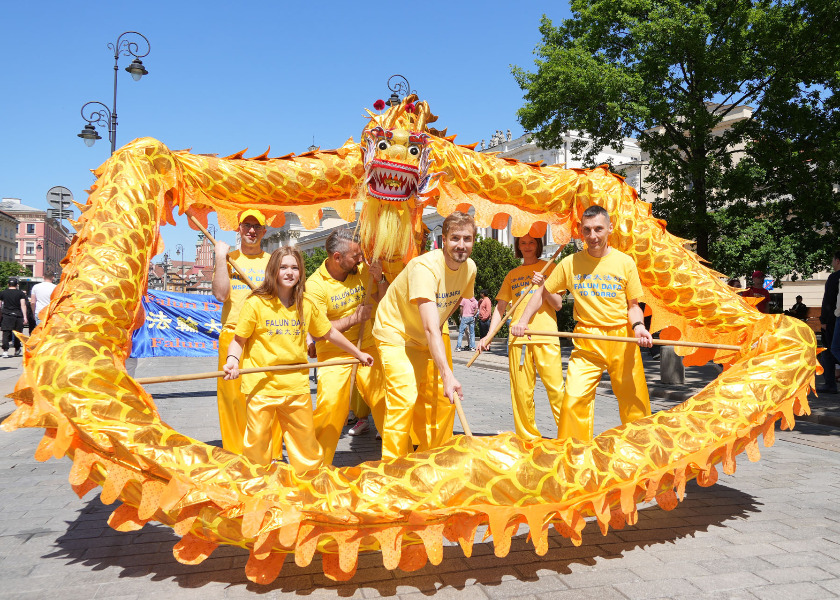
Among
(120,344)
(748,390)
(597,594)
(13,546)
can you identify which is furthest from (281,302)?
(748,390)

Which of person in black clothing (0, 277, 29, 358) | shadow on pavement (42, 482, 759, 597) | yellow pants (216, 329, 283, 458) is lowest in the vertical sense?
shadow on pavement (42, 482, 759, 597)

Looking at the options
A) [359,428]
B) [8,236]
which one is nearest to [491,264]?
[359,428]

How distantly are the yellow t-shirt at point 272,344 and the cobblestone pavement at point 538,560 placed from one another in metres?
0.96

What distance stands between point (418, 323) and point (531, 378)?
1.82 m

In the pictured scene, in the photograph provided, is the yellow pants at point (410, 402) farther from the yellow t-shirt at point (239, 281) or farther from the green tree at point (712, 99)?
the green tree at point (712, 99)

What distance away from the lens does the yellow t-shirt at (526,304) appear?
18.1ft

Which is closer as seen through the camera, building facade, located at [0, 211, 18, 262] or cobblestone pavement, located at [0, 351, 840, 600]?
cobblestone pavement, located at [0, 351, 840, 600]

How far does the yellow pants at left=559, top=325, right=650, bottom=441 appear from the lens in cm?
455

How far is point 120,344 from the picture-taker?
3666 mm

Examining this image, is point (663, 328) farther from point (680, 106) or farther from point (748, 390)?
point (680, 106)

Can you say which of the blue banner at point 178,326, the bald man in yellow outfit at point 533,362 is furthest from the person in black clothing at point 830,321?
the blue banner at point 178,326

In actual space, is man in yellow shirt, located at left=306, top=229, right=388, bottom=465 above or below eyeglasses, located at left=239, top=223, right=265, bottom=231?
below

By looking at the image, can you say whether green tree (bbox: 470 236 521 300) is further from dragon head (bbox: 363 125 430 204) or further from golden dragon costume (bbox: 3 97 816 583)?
dragon head (bbox: 363 125 430 204)

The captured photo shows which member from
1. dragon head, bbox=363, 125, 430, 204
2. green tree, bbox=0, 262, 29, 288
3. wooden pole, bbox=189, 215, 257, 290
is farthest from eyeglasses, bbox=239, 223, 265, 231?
green tree, bbox=0, 262, 29, 288
